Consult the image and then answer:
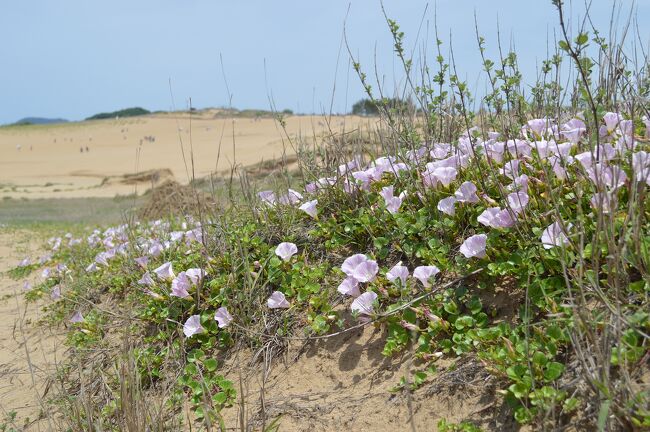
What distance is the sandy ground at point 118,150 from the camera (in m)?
22.6

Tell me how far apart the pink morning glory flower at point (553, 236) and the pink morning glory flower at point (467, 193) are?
0.54m

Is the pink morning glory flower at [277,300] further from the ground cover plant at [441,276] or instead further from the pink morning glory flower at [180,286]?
the pink morning glory flower at [180,286]

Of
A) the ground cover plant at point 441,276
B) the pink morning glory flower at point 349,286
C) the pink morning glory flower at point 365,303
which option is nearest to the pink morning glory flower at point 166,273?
the ground cover plant at point 441,276

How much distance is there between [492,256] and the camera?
2.42 metres

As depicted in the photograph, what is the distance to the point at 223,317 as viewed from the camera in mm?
2791

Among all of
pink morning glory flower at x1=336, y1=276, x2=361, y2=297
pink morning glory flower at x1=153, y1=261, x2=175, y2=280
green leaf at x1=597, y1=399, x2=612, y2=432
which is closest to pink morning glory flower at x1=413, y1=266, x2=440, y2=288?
pink morning glory flower at x1=336, y1=276, x2=361, y2=297

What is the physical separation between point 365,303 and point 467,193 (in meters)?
0.72

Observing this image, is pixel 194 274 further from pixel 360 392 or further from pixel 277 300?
pixel 360 392

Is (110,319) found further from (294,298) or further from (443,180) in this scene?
(443,180)

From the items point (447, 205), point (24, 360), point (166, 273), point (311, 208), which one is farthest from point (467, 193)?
point (24, 360)

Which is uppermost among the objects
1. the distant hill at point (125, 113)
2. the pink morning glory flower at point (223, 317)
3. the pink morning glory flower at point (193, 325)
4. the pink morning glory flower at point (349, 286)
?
the distant hill at point (125, 113)

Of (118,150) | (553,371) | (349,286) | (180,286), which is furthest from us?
(118,150)

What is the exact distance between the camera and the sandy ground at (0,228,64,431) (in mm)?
2887

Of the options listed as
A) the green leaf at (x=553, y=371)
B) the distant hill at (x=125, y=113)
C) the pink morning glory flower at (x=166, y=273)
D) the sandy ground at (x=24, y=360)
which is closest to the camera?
the green leaf at (x=553, y=371)
